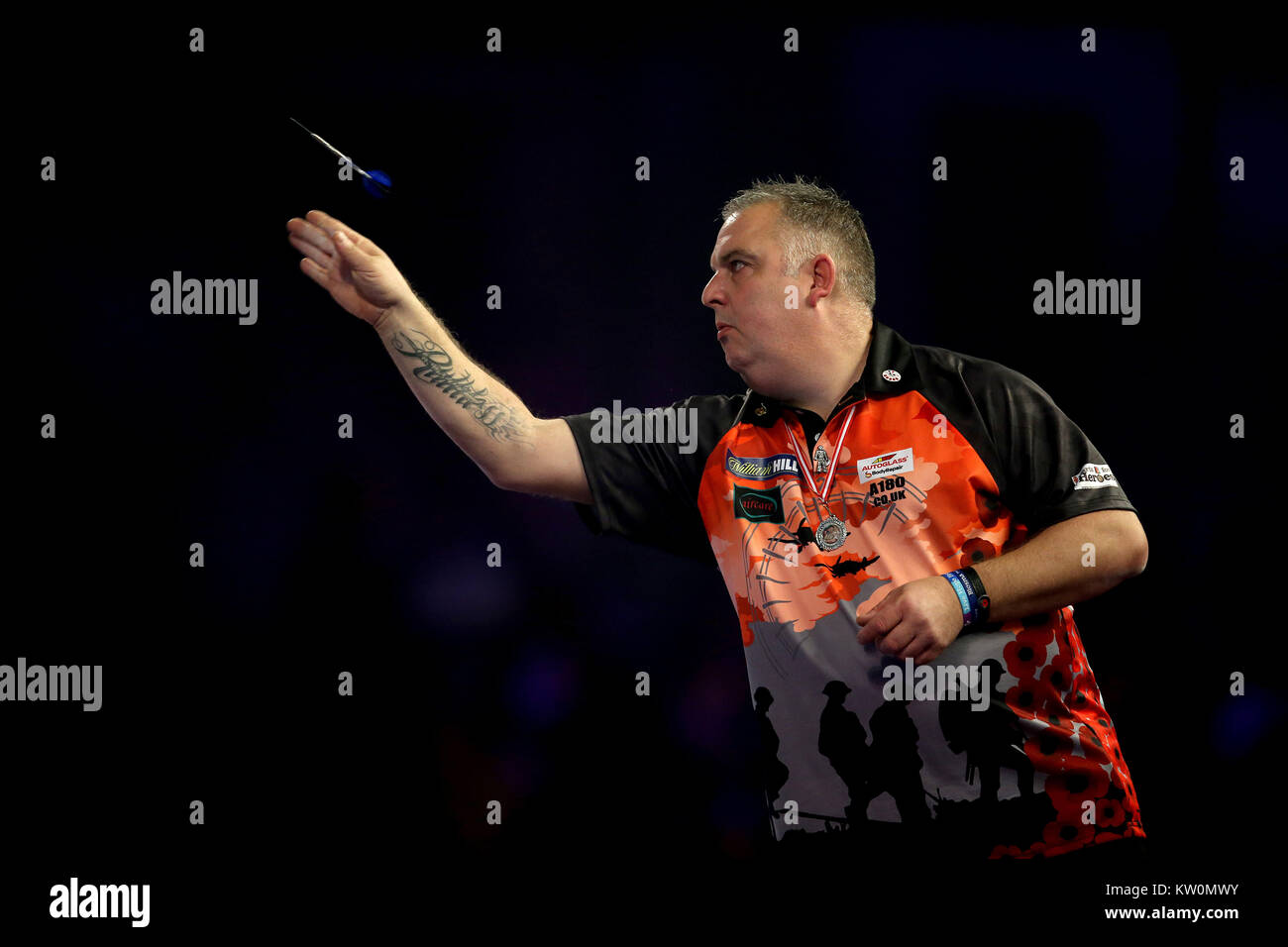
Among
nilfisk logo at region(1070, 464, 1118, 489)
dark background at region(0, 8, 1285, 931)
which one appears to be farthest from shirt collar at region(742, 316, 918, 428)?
dark background at region(0, 8, 1285, 931)

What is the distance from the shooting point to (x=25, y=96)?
3.12 metres

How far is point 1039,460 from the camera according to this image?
2.04 m

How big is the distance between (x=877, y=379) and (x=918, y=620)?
568 mm

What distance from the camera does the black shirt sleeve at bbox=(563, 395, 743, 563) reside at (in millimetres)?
2195

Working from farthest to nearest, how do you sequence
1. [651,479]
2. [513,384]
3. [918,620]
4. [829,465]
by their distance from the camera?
[513,384]
[651,479]
[829,465]
[918,620]

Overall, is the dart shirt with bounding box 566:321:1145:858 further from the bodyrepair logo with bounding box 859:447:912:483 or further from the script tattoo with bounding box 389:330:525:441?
the script tattoo with bounding box 389:330:525:441

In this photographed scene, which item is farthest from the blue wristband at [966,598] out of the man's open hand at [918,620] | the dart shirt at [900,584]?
the dart shirt at [900,584]

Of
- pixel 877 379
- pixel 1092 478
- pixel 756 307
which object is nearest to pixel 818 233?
pixel 756 307

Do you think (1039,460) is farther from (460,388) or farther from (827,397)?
(460,388)

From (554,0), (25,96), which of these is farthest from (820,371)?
(25,96)

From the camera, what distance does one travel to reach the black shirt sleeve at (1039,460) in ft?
6.54

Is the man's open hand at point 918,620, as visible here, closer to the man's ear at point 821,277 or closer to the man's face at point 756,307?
the man's face at point 756,307

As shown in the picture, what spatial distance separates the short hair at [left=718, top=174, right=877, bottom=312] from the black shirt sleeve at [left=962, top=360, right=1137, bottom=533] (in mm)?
378
